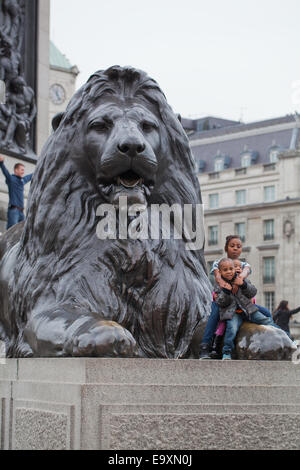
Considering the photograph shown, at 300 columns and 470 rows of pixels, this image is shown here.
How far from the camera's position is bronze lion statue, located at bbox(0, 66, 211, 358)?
5.13 metres

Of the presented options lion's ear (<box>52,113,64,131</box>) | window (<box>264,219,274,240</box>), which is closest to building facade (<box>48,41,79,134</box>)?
window (<box>264,219,274,240</box>)

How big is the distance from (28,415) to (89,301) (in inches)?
32.2

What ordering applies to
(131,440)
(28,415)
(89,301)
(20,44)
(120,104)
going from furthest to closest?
(20,44), (120,104), (89,301), (28,415), (131,440)

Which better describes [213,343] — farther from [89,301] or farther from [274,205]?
[274,205]

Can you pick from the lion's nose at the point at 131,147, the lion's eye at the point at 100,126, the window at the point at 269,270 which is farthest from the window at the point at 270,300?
the lion's nose at the point at 131,147

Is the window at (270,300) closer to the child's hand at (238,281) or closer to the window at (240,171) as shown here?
the window at (240,171)

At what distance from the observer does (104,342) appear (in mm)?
4430

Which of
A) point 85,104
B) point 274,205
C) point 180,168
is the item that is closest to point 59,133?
point 85,104

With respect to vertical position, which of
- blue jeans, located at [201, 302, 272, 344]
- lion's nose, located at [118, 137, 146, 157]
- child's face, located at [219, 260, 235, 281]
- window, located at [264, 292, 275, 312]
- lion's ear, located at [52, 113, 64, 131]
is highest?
window, located at [264, 292, 275, 312]

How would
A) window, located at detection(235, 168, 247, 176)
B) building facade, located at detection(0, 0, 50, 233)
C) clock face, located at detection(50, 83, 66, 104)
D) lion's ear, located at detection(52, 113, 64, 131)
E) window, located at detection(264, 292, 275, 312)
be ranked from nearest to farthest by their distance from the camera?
lion's ear, located at detection(52, 113, 64, 131) → building facade, located at detection(0, 0, 50, 233) → window, located at detection(264, 292, 275, 312) → window, located at detection(235, 168, 247, 176) → clock face, located at detection(50, 83, 66, 104)

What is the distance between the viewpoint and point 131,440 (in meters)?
4.01

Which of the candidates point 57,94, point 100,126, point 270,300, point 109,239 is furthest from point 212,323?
point 57,94

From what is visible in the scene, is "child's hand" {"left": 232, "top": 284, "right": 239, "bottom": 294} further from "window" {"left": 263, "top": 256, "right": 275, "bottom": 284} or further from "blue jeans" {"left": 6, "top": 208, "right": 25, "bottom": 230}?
"window" {"left": 263, "top": 256, "right": 275, "bottom": 284}

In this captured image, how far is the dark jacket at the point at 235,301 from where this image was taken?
5.06 metres
